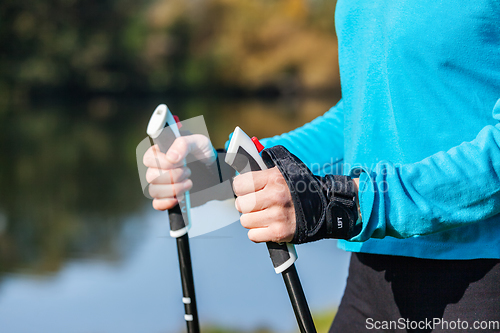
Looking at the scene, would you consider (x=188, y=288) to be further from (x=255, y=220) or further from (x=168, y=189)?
(x=255, y=220)

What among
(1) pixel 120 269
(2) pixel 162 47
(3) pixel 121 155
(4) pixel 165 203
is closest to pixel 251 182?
(4) pixel 165 203

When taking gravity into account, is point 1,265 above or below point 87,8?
below

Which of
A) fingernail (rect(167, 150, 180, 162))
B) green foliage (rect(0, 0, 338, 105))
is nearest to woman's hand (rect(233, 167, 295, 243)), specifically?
fingernail (rect(167, 150, 180, 162))

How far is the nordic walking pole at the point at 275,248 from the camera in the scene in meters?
1.31

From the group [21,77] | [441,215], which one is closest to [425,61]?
[441,215]

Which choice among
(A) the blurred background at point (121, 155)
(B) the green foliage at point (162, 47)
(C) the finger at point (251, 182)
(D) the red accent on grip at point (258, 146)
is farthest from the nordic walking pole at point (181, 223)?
(B) the green foliage at point (162, 47)

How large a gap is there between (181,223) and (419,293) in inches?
31.4

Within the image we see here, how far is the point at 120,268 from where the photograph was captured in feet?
18.9

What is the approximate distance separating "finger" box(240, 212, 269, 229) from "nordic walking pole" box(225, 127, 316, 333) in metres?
0.13

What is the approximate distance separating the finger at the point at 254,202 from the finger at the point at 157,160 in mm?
369

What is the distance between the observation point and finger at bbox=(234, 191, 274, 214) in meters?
1.21

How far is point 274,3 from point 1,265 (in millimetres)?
47143

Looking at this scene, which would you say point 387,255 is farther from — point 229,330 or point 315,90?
point 315,90

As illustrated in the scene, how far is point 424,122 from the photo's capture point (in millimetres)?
1496
